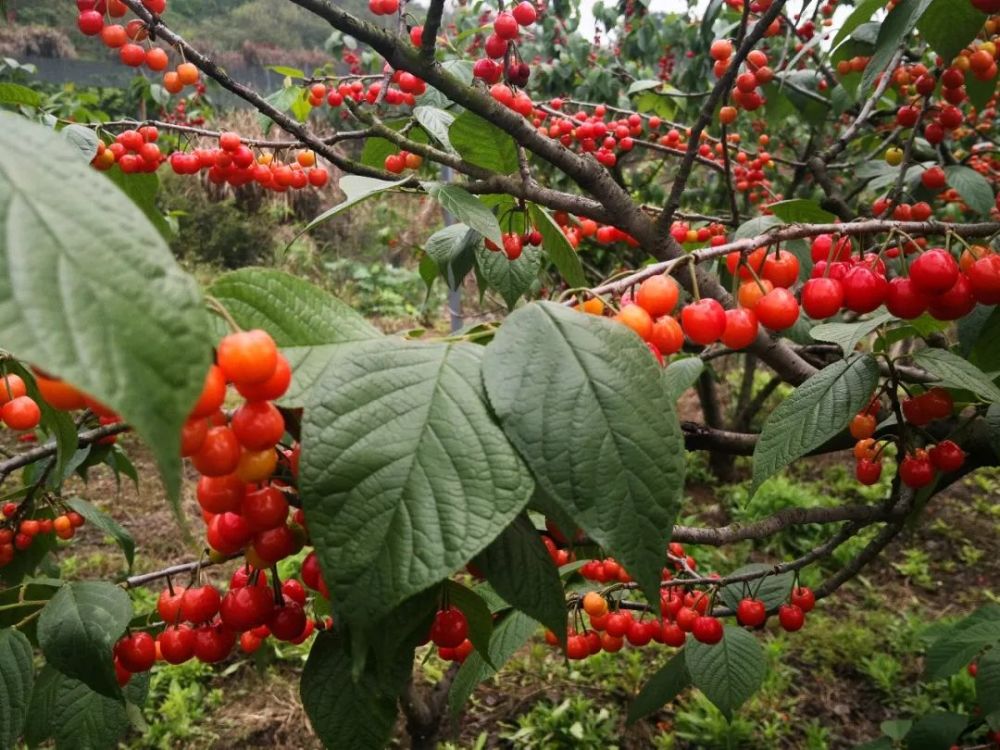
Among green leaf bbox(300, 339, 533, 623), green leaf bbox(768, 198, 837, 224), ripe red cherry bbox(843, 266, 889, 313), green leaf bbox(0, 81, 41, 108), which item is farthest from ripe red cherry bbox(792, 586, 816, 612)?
green leaf bbox(0, 81, 41, 108)

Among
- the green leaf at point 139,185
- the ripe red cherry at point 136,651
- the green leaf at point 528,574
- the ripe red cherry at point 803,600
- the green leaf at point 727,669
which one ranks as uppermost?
the green leaf at point 528,574

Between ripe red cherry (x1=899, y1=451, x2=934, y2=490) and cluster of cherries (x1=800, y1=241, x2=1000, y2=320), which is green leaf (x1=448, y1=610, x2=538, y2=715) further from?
cluster of cherries (x1=800, y1=241, x2=1000, y2=320)

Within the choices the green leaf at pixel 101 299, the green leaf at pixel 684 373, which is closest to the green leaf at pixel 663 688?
the green leaf at pixel 684 373

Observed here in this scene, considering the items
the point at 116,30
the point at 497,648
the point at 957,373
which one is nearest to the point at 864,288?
the point at 957,373

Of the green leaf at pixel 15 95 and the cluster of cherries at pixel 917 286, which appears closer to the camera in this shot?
the cluster of cherries at pixel 917 286

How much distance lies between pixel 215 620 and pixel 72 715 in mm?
320

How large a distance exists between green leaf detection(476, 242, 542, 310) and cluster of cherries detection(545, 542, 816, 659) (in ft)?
2.28

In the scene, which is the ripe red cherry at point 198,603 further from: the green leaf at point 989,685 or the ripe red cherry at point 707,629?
the green leaf at point 989,685

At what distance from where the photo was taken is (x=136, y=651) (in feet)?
3.55

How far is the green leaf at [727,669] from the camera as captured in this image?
1.59 metres

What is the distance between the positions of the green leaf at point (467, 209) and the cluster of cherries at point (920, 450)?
2.33 feet

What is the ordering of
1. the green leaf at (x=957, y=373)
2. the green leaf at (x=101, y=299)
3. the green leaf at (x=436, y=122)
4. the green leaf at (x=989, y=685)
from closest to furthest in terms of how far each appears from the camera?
1. the green leaf at (x=101, y=299)
2. the green leaf at (x=957, y=373)
3. the green leaf at (x=436, y=122)
4. the green leaf at (x=989, y=685)

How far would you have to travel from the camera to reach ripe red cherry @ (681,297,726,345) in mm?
758

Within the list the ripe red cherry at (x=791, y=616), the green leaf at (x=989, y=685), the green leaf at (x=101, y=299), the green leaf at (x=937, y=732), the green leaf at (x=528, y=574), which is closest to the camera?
the green leaf at (x=101, y=299)
